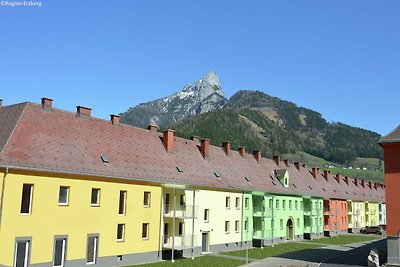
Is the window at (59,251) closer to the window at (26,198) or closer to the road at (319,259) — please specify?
the window at (26,198)

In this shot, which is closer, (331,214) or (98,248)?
(98,248)

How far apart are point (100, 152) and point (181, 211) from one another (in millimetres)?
10590

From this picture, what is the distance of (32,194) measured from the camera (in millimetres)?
28641

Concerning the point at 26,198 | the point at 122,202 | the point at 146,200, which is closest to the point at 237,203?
the point at 146,200

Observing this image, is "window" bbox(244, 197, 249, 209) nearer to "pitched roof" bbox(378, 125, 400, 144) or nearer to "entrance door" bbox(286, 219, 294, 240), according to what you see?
"entrance door" bbox(286, 219, 294, 240)

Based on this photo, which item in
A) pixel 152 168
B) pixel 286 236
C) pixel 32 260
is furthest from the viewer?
pixel 286 236

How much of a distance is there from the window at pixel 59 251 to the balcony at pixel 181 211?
37.6 ft

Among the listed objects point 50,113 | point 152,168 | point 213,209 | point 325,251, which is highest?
point 50,113

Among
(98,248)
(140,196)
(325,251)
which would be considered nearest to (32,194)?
(98,248)

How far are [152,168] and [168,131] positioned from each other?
6.85 meters

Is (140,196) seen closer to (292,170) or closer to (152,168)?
(152,168)

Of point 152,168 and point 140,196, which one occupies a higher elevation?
point 152,168

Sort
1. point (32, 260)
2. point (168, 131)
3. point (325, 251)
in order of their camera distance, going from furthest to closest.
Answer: point (325, 251) → point (168, 131) → point (32, 260)

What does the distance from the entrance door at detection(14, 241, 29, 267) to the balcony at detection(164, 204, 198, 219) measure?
14.4 m
